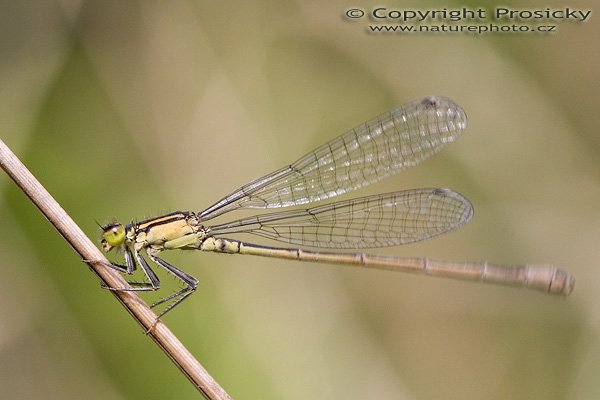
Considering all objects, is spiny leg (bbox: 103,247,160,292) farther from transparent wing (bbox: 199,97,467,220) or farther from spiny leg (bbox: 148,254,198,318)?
transparent wing (bbox: 199,97,467,220)

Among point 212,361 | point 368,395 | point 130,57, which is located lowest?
point 368,395

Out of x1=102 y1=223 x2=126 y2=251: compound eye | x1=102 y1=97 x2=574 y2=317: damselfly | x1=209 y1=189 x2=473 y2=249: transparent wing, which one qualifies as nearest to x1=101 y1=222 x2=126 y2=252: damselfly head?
x1=102 y1=223 x2=126 y2=251: compound eye

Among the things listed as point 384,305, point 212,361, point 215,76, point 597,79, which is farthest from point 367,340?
point 597,79

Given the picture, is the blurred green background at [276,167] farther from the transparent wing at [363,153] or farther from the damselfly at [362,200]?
the transparent wing at [363,153]

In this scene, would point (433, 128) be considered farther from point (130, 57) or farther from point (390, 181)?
point (130, 57)

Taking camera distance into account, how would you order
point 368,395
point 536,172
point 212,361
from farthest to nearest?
1. point 536,172
2. point 368,395
3. point 212,361

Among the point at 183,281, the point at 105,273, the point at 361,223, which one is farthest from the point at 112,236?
the point at 361,223

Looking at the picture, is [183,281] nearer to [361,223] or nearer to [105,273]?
[105,273]
